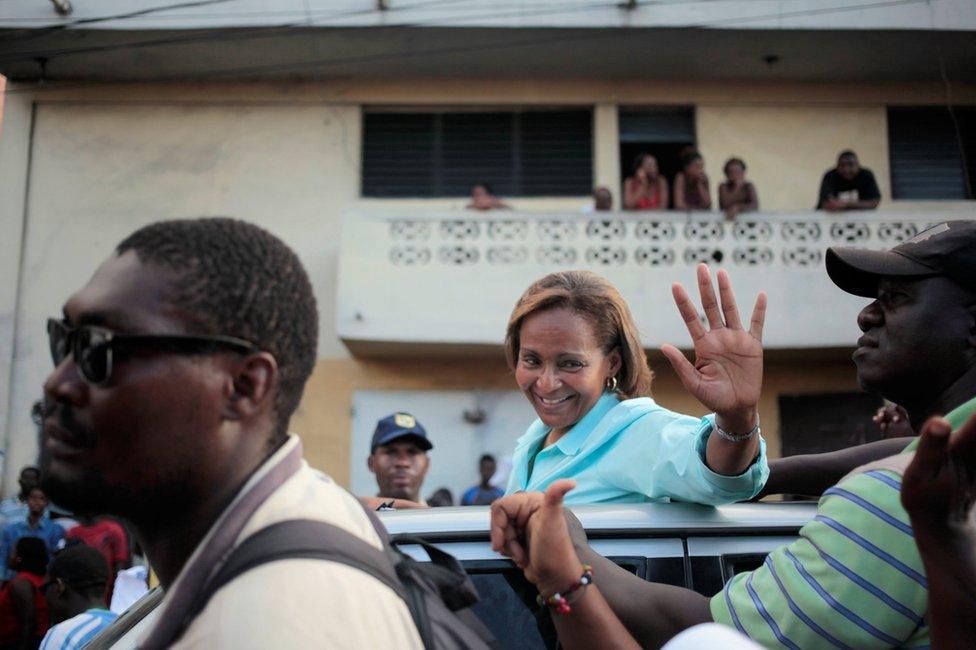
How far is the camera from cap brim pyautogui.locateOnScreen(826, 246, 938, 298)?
2.09m

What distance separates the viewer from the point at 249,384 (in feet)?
4.97

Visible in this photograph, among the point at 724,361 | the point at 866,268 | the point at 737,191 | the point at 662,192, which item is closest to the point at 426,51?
the point at 662,192

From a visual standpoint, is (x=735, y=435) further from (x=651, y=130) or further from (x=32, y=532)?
(x=651, y=130)

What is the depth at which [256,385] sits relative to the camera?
151cm

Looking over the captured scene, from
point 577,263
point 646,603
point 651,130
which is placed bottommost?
point 646,603

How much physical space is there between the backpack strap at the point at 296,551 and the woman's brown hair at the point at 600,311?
1.63 meters

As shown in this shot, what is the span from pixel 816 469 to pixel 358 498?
1.49 m

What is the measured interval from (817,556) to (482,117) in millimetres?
11809

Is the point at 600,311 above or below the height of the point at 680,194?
below

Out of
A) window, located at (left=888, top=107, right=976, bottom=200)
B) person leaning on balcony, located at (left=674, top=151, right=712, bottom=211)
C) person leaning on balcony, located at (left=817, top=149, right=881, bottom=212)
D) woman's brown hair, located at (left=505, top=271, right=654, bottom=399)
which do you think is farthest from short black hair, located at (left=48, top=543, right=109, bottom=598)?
window, located at (left=888, top=107, right=976, bottom=200)

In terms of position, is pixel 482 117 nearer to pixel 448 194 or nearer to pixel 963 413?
pixel 448 194

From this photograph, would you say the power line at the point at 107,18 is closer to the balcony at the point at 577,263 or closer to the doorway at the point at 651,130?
the balcony at the point at 577,263

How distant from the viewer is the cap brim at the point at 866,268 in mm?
2094

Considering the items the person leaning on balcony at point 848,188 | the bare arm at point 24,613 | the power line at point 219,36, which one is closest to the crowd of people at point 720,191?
the person leaning on balcony at point 848,188
